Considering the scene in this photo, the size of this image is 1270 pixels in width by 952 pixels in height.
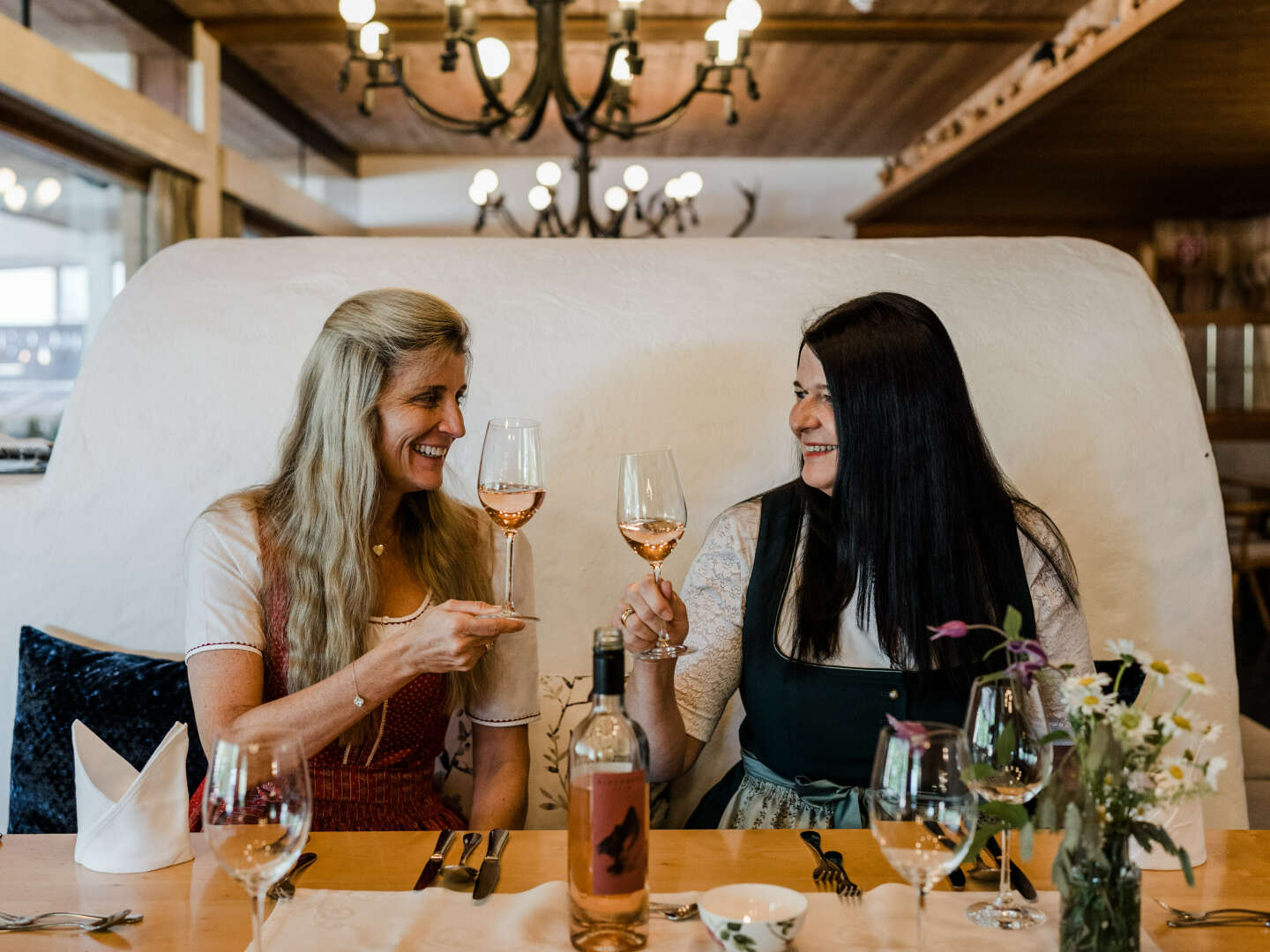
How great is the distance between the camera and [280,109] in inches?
267

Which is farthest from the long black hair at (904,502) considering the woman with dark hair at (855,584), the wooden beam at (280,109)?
the wooden beam at (280,109)

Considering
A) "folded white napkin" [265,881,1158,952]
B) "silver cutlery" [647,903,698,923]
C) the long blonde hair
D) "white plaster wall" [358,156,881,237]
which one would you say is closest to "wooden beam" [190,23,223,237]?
"white plaster wall" [358,156,881,237]

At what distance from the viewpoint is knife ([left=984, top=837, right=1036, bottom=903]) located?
3.44ft

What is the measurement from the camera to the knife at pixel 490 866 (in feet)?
3.44

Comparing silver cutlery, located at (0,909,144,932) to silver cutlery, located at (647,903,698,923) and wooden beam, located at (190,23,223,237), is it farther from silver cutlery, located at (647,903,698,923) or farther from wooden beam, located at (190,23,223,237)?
wooden beam, located at (190,23,223,237)

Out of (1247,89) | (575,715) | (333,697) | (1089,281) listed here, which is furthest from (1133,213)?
(333,697)

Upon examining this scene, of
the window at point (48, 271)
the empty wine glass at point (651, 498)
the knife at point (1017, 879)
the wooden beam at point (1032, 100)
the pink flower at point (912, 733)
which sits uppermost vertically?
the wooden beam at point (1032, 100)

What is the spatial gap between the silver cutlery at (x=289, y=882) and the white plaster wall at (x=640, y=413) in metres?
0.94

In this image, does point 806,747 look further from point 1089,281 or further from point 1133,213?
point 1133,213

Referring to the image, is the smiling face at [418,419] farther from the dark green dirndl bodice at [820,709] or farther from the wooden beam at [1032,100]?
the wooden beam at [1032,100]

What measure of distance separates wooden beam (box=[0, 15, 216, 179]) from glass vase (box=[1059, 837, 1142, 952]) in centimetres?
429

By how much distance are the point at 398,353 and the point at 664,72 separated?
16.8ft

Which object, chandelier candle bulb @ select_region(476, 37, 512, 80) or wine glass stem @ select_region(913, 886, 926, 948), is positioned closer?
wine glass stem @ select_region(913, 886, 926, 948)

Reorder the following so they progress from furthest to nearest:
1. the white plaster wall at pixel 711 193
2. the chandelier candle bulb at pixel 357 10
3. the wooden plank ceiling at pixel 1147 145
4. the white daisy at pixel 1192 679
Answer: the white plaster wall at pixel 711 193 → the wooden plank ceiling at pixel 1147 145 → the chandelier candle bulb at pixel 357 10 → the white daisy at pixel 1192 679
